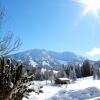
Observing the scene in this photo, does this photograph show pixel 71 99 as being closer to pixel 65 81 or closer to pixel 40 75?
pixel 65 81

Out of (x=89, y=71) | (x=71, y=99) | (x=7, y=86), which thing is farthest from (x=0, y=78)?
(x=89, y=71)

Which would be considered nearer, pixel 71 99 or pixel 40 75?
pixel 71 99

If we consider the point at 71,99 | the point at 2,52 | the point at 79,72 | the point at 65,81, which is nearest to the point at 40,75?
the point at 79,72

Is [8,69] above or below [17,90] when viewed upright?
above

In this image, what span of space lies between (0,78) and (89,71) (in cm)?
13165

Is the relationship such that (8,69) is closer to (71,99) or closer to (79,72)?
(71,99)

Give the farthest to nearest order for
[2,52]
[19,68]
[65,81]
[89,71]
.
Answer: [89,71], [65,81], [2,52], [19,68]

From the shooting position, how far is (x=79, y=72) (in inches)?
5827

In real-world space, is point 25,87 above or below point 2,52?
below

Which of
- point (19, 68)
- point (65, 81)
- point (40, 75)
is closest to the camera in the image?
point (19, 68)

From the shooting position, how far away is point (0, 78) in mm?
8469

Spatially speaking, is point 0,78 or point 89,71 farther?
point 89,71

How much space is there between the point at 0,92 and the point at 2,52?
2.93 meters

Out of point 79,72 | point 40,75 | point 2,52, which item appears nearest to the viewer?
point 2,52
